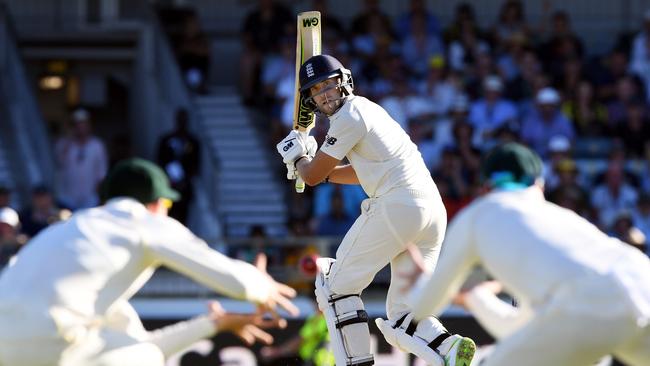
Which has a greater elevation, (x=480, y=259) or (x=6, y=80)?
(x=480, y=259)

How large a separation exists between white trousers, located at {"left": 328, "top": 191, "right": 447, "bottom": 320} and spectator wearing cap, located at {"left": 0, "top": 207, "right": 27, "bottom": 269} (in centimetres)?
455

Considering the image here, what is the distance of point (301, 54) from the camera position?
985 centimetres

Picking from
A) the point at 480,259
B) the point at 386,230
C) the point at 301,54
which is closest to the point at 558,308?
the point at 480,259

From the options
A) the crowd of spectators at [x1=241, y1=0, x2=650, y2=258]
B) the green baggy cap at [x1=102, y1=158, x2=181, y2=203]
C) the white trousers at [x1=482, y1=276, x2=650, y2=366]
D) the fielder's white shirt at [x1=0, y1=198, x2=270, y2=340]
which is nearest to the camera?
the white trousers at [x1=482, y1=276, x2=650, y2=366]

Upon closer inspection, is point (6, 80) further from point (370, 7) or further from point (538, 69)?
point (538, 69)

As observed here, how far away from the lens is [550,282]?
6.77m

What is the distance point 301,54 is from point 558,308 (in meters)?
3.61

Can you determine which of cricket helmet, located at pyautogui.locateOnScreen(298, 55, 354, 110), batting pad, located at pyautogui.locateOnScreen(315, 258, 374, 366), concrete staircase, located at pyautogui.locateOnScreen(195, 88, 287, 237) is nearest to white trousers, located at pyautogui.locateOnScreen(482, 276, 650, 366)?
batting pad, located at pyautogui.locateOnScreen(315, 258, 374, 366)

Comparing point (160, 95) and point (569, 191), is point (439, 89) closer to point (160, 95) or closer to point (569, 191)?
point (569, 191)

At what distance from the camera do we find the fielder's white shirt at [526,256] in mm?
6793

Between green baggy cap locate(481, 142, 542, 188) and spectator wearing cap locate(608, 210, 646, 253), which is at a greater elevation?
green baggy cap locate(481, 142, 542, 188)

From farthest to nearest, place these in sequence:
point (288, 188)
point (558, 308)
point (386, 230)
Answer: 1. point (288, 188)
2. point (386, 230)
3. point (558, 308)

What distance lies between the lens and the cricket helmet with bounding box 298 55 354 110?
9.11 m

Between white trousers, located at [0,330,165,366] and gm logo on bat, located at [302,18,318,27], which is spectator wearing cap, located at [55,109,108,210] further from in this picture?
white trousers, located at [0,330,165,366]
